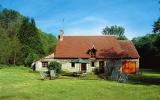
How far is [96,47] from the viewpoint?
52969 millimetres

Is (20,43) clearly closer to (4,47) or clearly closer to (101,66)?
(4,47)

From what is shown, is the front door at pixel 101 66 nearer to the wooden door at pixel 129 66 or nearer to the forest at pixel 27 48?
the wooden door at pixel 129 66

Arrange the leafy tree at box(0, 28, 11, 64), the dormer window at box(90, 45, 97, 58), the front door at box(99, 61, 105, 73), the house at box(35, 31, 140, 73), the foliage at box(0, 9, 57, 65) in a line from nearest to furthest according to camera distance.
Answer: the front door at box(99, 61, 105, 73), the house at box(35, 31, 140, 73), the dormer window at box(90, 45, 97, 58), the leafy tree at box(0, 28, 11, 64), the foliage at box(0, 9, 57, 65)

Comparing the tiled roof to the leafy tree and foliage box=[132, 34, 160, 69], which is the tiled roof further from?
foliage box=[132, 34, 160, 69]

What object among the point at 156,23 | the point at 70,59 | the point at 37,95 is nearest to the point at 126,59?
the point at 70,59

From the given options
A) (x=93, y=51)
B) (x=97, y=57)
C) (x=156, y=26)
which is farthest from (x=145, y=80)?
(x=93, y=51)

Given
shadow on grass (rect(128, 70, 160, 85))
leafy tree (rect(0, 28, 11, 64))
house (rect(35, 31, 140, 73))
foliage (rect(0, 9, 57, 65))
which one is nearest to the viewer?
shadow on grass (rect(128, 70, 160, 85))

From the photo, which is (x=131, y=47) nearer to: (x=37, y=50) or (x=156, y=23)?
(x=156, y=23)

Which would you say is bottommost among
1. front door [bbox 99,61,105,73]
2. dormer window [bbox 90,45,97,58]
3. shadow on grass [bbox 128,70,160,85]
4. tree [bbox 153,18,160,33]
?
shadow on grass [bbox 128,70,160,85]

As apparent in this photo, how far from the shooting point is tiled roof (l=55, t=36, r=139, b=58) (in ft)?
169

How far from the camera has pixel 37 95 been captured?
20438mm

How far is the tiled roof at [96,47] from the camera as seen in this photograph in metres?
51.5

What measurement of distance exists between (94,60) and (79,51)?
10.0 feet

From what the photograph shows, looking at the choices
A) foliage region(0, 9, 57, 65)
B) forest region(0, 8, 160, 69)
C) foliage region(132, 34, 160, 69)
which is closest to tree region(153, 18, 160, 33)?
forest region(0, 8, 160, 69)
